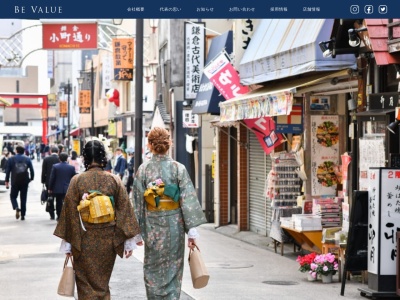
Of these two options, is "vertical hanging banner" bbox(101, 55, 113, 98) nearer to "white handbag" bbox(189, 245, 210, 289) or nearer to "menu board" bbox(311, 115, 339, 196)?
"menu board" bbox(311, 115, 339, 196)

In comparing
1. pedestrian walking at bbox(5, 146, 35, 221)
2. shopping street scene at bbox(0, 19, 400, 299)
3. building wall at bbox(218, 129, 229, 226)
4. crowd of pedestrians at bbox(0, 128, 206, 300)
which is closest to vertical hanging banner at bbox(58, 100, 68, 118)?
shopping street scene at bbox(0, 19, 400, 299)

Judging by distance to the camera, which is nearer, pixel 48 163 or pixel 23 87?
pixel 48 163

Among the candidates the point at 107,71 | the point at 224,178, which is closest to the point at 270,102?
the point at 224,178

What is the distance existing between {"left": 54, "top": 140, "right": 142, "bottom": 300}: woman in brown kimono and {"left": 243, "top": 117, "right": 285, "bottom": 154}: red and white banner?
9.05 m

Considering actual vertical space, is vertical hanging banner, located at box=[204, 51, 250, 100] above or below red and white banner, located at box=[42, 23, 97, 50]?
below

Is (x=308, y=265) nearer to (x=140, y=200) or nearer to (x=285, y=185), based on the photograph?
(x=140, y=200)

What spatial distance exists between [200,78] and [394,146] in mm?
14013

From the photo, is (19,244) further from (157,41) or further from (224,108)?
(157,41)

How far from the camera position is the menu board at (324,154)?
1688 cm

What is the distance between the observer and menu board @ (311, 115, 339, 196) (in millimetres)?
16875

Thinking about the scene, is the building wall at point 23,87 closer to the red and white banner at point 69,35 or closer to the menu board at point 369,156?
the red and white banner at point 69,35

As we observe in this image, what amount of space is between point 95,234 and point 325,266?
4718 millimetres

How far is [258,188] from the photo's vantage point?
21.6m
